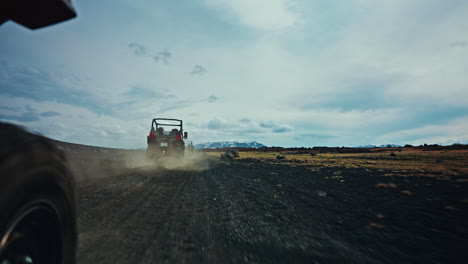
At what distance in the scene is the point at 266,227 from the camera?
3.30 meters

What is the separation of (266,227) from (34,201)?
293cm

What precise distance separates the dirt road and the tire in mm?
1077

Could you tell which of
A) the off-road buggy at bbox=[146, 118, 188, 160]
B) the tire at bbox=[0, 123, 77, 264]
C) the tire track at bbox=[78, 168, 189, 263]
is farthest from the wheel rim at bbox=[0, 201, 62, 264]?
the off-road buggy at bbox=[146, 118, 188, 160]

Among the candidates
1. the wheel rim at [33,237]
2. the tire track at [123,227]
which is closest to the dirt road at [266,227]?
the tire track at [123,227]

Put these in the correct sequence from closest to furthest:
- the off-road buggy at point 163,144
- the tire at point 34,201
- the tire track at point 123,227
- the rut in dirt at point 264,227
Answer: the tire at point 34,201 → the tire track at point 123,227 → the rut in dirt at point 264,227 → the off-road buggy at point 163,144

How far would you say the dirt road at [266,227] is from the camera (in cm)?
241

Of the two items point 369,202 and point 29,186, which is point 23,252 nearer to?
point 29,186

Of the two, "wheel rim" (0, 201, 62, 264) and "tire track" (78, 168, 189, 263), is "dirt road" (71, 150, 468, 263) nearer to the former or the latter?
"tire track" (78, 168, 189, 263)

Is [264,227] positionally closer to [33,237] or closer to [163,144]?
[33,237]

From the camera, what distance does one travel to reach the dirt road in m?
2.41

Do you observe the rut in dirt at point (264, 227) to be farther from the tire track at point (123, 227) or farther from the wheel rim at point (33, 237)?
the wheel rim at point (33, 237)

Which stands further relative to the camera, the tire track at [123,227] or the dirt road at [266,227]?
the dirt road at [266,227]

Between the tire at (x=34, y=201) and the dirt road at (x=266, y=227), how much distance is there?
1.08 metres

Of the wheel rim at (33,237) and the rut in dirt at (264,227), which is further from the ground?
the wheel rim at (33,237)
